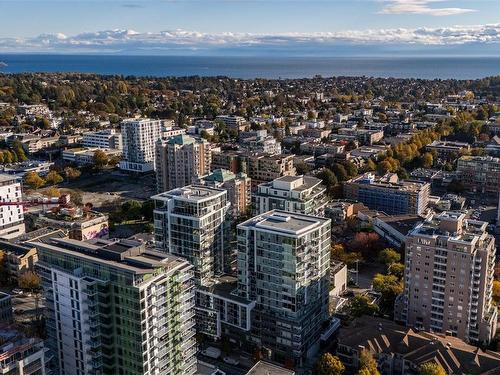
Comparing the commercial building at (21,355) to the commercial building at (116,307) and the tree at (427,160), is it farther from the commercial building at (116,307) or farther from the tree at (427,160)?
the tree at (427,160)

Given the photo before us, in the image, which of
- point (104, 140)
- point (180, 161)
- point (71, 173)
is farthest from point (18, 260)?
point (104, 140)

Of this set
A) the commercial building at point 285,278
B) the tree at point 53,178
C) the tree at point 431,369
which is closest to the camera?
the tree at point 431,369

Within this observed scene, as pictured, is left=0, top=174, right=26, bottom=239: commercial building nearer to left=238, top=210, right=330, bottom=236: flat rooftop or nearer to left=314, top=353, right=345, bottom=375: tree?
left=238, top=210, right=330, bottom=236: flat rooftop

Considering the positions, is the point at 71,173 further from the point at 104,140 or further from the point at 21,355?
the point at 21,355

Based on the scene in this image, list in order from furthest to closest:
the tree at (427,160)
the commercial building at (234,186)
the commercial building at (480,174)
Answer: the tree at (427,160) < the commercial building at (480,174) < the commercial building at (234,186)

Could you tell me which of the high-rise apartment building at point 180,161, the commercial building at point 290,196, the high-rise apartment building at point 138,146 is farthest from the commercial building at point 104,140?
the commercial building at point 290,196

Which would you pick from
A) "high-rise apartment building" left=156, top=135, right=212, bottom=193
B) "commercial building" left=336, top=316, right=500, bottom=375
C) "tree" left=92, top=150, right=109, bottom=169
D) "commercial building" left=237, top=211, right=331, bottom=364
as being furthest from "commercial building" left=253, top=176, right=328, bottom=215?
"tree" left=92, top=150, right=109, bottom=169

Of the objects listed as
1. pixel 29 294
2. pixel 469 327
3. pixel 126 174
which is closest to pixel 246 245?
pixel 469 327
